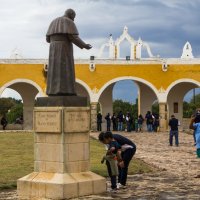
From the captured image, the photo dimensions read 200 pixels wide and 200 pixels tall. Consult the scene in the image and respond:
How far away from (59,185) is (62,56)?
2.09 meters

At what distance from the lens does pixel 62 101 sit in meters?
8.20

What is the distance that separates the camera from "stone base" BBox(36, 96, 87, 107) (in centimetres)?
823

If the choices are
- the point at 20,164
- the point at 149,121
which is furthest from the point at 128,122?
the point at 20,164

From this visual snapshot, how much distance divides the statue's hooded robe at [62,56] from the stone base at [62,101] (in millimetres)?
137

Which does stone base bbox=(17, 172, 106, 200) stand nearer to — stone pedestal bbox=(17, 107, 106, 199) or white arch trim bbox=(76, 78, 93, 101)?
stone pedestal bbox=(17, 107, 106, 199)

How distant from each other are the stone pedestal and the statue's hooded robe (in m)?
0.40

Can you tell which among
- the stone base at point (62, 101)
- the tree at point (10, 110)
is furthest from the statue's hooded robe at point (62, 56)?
the tree at point (10, 110)

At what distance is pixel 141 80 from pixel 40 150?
20.3 m

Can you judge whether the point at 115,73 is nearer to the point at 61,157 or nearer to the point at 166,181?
the point at 166,181

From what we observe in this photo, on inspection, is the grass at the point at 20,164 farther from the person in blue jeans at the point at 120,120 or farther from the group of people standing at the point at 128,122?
the person in blue jeans at the point at 120,120

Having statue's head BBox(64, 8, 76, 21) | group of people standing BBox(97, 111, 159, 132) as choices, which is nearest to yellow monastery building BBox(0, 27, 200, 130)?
group of people standing BBox(97, 111, 159, 132)

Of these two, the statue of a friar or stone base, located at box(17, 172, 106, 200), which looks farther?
the statue of a friar

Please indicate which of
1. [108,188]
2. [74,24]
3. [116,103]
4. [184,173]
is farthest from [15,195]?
[116,103]

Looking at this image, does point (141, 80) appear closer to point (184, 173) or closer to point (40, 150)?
point (184, 173)
